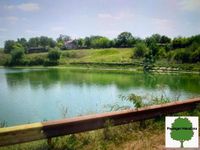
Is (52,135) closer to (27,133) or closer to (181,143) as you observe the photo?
(27,133)

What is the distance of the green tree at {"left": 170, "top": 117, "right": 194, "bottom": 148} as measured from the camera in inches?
184

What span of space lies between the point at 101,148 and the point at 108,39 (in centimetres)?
15615

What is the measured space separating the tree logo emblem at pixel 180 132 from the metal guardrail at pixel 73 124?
5.39 feet

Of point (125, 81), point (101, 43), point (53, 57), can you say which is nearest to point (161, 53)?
point (53, 57)

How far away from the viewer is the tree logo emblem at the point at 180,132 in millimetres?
4684

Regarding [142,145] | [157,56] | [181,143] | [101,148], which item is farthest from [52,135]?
[157,56]

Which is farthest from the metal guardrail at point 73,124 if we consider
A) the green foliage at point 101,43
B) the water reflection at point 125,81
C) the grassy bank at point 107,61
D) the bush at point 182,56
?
the green foliage at point 101,43

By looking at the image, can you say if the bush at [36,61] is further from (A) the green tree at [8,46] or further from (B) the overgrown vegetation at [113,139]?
(B) the overgrown vegetation at [113,139]

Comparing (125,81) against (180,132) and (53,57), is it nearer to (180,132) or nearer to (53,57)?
(180,132)

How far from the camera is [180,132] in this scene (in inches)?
183

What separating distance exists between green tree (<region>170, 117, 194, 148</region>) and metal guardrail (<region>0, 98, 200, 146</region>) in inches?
69.6

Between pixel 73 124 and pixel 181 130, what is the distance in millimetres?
2108

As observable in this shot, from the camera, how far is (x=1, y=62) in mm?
144500

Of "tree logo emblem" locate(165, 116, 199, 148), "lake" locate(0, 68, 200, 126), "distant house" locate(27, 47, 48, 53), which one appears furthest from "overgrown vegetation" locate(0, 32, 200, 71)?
"tree logo emblem" locate(165, 116, 199, 148)
